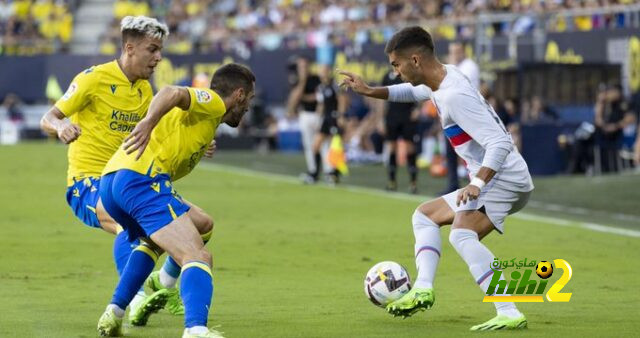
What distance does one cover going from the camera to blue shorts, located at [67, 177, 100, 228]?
9547mm

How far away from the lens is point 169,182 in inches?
320

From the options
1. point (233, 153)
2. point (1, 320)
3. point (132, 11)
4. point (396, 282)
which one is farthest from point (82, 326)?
point (132, 11)

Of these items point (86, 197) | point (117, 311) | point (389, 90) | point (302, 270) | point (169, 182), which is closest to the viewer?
point (169, 182)

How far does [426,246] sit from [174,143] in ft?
6.57

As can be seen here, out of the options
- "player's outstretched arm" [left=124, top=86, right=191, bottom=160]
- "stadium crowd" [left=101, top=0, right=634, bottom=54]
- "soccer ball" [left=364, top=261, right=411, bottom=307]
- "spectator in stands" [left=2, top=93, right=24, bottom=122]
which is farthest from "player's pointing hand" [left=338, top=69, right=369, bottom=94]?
"spectator in stands" [left=2, top=93, right=24, bottom=122]

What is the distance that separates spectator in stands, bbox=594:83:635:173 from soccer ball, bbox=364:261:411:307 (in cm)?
1683

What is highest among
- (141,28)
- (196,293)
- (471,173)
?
(141,28)

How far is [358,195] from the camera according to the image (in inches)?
890

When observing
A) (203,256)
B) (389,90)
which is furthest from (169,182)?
(389,90)

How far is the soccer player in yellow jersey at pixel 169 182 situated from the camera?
7641mm

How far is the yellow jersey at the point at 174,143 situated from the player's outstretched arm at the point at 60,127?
66 cm

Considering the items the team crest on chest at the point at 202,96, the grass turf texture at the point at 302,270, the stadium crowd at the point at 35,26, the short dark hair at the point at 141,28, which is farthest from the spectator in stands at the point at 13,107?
the team crest on chest at the point at 202,96

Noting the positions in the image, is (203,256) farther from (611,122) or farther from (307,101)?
(611,122)

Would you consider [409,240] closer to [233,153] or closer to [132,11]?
[233,153]
